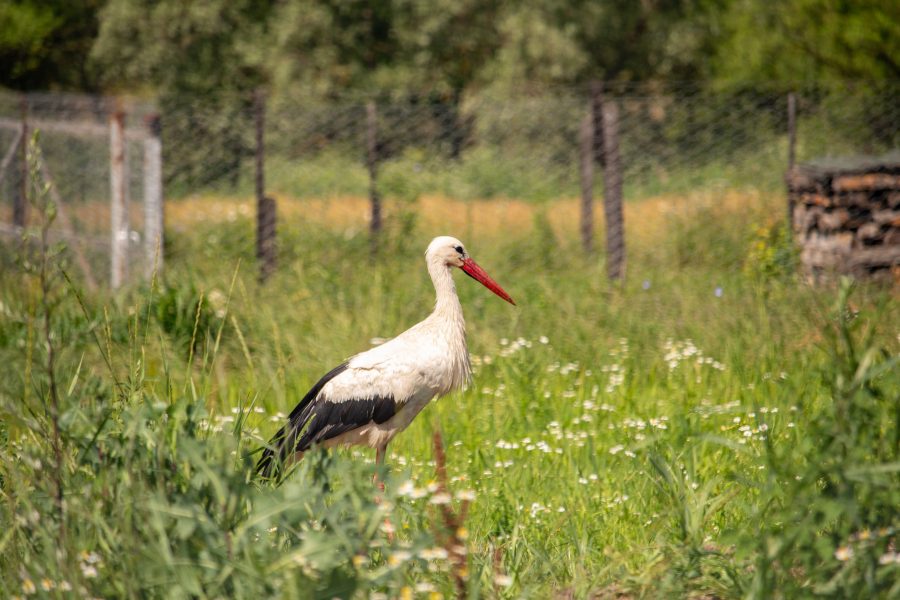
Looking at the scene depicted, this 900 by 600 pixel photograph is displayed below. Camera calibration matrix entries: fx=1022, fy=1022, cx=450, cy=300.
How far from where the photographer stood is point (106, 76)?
23.2 m

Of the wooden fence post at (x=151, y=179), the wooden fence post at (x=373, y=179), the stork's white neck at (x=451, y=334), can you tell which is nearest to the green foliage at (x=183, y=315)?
the stork's white neck at (x=451, y=334)

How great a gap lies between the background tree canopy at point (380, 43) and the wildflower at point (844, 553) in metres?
17.3

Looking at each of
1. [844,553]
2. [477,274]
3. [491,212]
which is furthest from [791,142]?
[844,553]

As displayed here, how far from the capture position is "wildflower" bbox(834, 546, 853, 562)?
2322 mm

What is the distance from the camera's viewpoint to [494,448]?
4.41m

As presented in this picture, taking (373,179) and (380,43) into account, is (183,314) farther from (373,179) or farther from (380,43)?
(380,43)

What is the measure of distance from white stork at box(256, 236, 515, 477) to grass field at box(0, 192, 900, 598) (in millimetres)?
Answer: 239

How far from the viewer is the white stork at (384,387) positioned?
431 cm

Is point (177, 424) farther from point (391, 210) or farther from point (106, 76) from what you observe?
point (106, 76)

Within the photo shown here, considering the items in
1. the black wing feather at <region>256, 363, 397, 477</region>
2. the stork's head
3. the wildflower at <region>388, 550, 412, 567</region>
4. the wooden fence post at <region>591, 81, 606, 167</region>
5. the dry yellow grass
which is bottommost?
the dry yellow grass

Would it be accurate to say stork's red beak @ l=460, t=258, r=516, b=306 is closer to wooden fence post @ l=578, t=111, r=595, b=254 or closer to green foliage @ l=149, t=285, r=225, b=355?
green foliage @ l=149, t=285, r=225, b=355

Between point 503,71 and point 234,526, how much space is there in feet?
63.8

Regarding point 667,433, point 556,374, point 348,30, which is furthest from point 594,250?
point 348,30

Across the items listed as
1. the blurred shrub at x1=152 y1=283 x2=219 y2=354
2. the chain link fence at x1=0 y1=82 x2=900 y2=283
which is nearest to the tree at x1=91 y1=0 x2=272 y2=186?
the chain link fence at x1=0 y1=82 x2=900 y2=283
